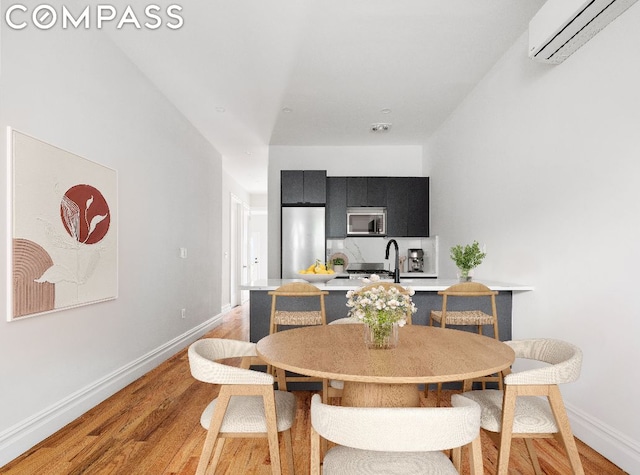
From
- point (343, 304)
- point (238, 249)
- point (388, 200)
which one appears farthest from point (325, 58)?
point (238, 249)

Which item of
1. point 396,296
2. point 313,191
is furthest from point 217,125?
point 396,296

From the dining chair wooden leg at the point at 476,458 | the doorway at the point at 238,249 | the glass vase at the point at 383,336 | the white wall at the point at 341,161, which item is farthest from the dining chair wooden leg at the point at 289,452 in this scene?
the doorway at the point at 238,249

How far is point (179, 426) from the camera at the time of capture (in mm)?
2818

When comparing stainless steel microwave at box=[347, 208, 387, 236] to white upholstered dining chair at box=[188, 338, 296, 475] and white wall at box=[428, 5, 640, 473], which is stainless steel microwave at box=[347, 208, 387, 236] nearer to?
white wall at box=[428, 5, 640, 473]

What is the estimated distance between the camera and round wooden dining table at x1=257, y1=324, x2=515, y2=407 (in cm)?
145

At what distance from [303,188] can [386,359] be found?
4.44 metres

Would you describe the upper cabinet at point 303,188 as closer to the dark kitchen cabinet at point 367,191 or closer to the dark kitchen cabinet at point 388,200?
the dark kitchen cabinet at point 388,200

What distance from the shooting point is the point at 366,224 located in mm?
6008

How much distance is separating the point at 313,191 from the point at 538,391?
4523mm

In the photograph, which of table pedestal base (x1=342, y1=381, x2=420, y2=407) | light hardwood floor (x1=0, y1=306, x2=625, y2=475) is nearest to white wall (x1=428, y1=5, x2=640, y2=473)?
light hardwood floor (x1=0, y1=306, x2=625, y2=475)

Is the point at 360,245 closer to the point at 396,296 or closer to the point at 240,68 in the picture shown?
the point at 240,68

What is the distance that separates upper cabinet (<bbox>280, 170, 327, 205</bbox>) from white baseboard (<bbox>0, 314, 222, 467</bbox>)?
8.17ft

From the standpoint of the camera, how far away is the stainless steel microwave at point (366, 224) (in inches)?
236

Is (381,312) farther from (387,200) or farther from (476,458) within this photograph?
(387,200)
